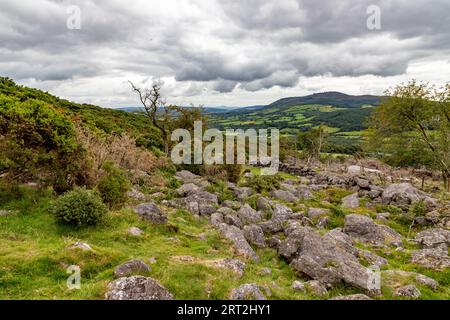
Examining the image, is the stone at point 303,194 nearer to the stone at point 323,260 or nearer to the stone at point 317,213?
the stone at point 317,213

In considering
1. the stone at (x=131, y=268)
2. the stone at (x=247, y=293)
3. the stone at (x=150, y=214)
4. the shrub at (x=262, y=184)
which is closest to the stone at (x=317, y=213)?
the shrub at (x=262, y=184)

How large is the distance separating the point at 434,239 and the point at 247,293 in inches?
581

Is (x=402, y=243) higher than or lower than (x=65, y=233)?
lower

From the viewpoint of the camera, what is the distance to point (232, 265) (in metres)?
12.1

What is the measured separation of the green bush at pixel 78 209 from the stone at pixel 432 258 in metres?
15.2

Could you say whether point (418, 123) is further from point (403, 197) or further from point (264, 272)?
point (264, 272)

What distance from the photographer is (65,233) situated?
13.9 metres

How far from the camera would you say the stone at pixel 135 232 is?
14.7 meters

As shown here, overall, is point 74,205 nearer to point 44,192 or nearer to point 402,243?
point 44,192

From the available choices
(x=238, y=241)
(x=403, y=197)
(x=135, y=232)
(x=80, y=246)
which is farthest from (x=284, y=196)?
(x=80, y=246)

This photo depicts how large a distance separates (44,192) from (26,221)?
3121 mm

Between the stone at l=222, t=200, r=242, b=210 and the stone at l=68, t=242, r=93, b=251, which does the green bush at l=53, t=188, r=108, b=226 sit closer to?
the stone at l=68, t=242, r=93, b=251

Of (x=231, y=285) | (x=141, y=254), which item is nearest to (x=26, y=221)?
(x=141, y=254)

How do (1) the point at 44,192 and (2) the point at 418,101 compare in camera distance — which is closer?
(1) the point at 44,192
